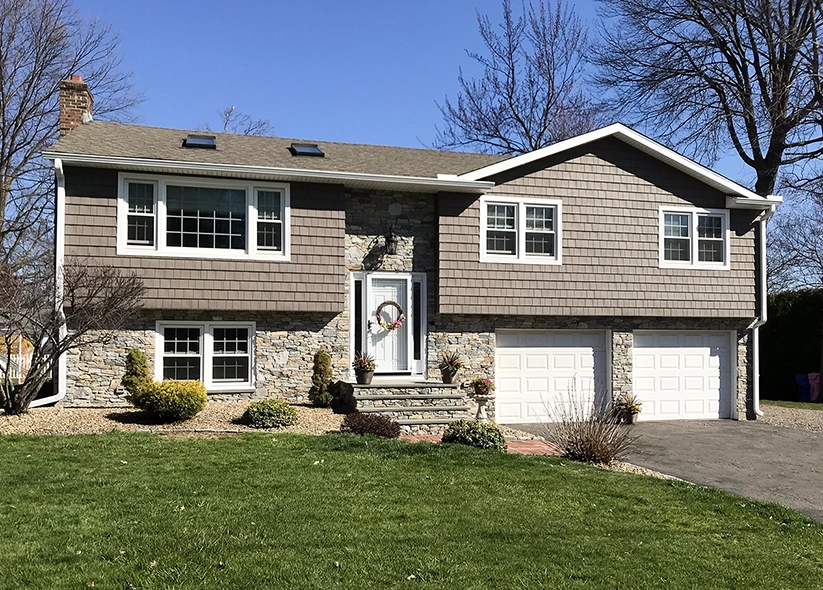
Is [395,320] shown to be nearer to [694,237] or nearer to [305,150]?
[305,150]

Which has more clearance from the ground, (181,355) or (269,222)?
(269,222)

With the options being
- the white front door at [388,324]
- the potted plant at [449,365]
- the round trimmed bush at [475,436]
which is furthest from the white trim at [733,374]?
the round trimmed bush at [475,436]

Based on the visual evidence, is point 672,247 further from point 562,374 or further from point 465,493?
point 465,493

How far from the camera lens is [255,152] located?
14781 mm

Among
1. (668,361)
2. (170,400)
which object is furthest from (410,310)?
(668,361)

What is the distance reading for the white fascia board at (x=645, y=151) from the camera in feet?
49.6

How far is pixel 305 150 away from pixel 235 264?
309 centimetres

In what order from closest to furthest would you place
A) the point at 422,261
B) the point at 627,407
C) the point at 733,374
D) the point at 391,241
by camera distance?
the point at 391,241 → the point at 422,261 → the point at 627,407 → the point at 733,374

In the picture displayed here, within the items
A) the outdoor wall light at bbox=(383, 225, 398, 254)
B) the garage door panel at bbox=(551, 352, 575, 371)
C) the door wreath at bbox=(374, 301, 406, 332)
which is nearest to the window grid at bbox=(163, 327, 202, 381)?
the door wreath at bbox=(374, 301, 406, 332)

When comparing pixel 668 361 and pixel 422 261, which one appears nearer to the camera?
pixel 422 261

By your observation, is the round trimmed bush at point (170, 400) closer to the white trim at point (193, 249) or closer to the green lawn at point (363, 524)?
the green lawn at point (363, 524)

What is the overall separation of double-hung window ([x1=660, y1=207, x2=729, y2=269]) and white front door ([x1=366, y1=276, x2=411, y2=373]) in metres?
5.78

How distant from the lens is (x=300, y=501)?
7.15 m

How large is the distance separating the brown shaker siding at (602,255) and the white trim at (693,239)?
112 millimetres
